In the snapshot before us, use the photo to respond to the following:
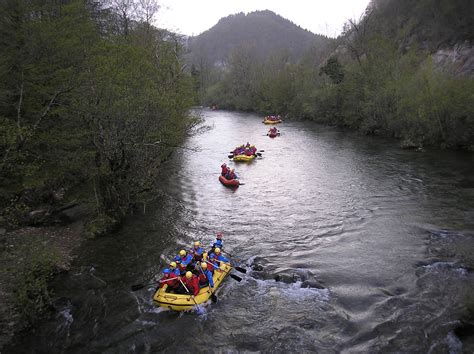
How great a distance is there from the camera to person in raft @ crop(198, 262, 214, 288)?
11277 millimetres

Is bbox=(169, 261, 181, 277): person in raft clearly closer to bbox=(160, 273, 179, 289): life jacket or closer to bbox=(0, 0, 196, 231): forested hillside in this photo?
bbox=(160, 273, 179, 289): life jacket

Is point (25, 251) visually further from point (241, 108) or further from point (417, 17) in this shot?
point (241, 108)

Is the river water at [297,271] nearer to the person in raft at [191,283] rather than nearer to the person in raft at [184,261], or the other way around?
the person in raft at [191,283]

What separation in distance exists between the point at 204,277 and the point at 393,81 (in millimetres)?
33020

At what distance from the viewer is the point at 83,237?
48.5ft

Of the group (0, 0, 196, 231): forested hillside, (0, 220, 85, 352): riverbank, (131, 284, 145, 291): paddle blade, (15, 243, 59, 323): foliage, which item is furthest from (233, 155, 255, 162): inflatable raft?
(131, 284, 145, 291): paddle blade

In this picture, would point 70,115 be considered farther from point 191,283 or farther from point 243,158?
point 243,158

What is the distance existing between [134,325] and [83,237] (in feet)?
20.0

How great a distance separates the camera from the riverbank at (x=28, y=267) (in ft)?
31.8

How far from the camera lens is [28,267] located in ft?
35.4

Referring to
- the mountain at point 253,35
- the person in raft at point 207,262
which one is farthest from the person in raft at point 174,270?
the mountain at point 253,35

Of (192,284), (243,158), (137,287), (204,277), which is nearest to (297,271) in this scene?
(204,277)

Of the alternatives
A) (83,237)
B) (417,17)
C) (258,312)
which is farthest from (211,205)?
(417,17)

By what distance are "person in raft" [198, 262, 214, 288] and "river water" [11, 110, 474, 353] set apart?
0.63 metres
